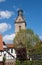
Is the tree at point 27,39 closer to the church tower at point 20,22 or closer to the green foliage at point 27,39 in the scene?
the green foliage at point 27,39

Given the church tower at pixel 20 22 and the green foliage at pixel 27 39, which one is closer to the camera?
the green foliage at pixel 27 39

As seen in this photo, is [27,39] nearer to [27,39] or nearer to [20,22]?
[27,39]

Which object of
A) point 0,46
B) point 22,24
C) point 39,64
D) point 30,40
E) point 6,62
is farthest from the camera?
point 22,24

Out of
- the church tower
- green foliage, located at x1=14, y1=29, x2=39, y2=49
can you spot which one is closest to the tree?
green foliage, located at x1=14, y1=29, x2=39, y2=49

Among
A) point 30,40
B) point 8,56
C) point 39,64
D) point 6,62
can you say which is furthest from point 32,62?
point 30,40

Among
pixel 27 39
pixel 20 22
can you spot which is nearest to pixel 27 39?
pixel 27 39

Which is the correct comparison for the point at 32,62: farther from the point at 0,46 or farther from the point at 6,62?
the point at 0,46

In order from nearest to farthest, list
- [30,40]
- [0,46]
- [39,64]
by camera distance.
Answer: [39,64] → [0,46] → [30,40]

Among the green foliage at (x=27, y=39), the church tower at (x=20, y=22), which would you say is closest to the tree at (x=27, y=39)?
the green foliage at (x=27, y=39)

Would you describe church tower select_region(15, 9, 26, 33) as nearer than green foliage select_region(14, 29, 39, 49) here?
No

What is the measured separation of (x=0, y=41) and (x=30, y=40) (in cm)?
2694

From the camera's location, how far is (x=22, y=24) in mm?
110812

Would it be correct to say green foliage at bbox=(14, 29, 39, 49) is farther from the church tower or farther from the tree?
the church tower

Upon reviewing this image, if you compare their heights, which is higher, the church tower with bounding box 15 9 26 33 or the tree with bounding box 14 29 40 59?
the church tower with bounding box 15 9 26 33
